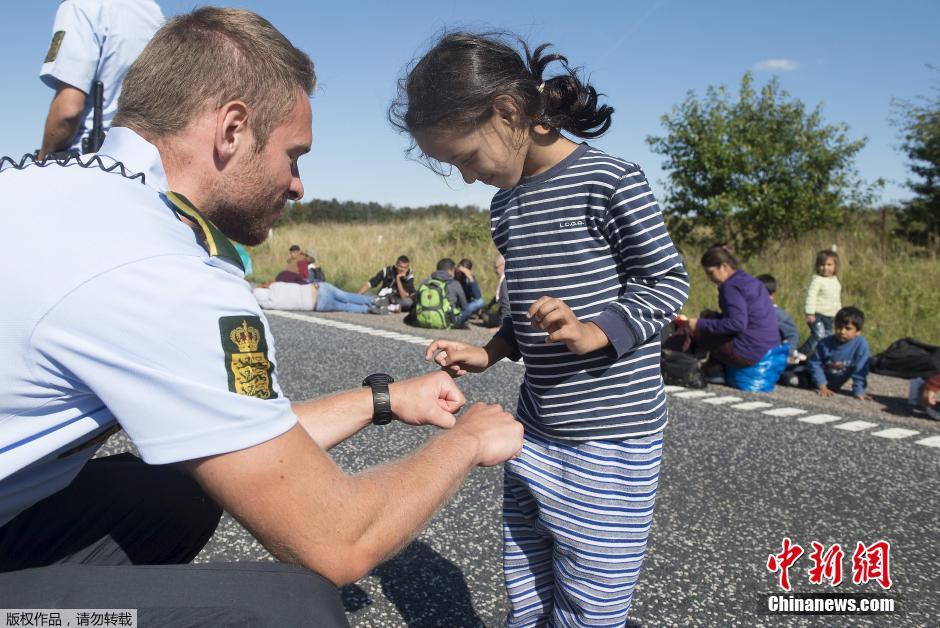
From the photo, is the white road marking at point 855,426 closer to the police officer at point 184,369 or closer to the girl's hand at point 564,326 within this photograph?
the girl's hand at point 564,326

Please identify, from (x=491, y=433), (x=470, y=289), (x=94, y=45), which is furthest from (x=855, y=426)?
(x=470, y=289)

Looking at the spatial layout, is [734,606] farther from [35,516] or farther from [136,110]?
[136,110]

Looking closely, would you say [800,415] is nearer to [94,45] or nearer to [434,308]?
[94,45]

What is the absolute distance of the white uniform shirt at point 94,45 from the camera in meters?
2.85

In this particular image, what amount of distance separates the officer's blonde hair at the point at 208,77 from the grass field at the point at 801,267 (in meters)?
9.05

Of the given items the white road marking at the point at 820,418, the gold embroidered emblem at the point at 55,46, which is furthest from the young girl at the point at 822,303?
the gold embroidered emblem at the point at 55,46

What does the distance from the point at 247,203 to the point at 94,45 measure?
1.94 metres

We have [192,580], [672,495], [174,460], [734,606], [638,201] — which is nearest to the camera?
[174,460]

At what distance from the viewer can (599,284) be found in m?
1.74

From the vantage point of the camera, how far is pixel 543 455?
1784mm

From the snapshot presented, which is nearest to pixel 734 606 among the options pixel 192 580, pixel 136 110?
pixel 192 580

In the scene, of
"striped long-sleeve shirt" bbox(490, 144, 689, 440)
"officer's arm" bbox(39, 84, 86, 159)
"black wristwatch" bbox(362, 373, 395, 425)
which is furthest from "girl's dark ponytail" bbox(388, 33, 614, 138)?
"officer's arm" bbox(39, 84, 86, 159)

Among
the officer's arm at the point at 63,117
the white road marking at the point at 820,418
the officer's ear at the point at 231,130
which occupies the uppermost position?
the officer's arm at the point at 63,117

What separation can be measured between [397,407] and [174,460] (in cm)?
86
